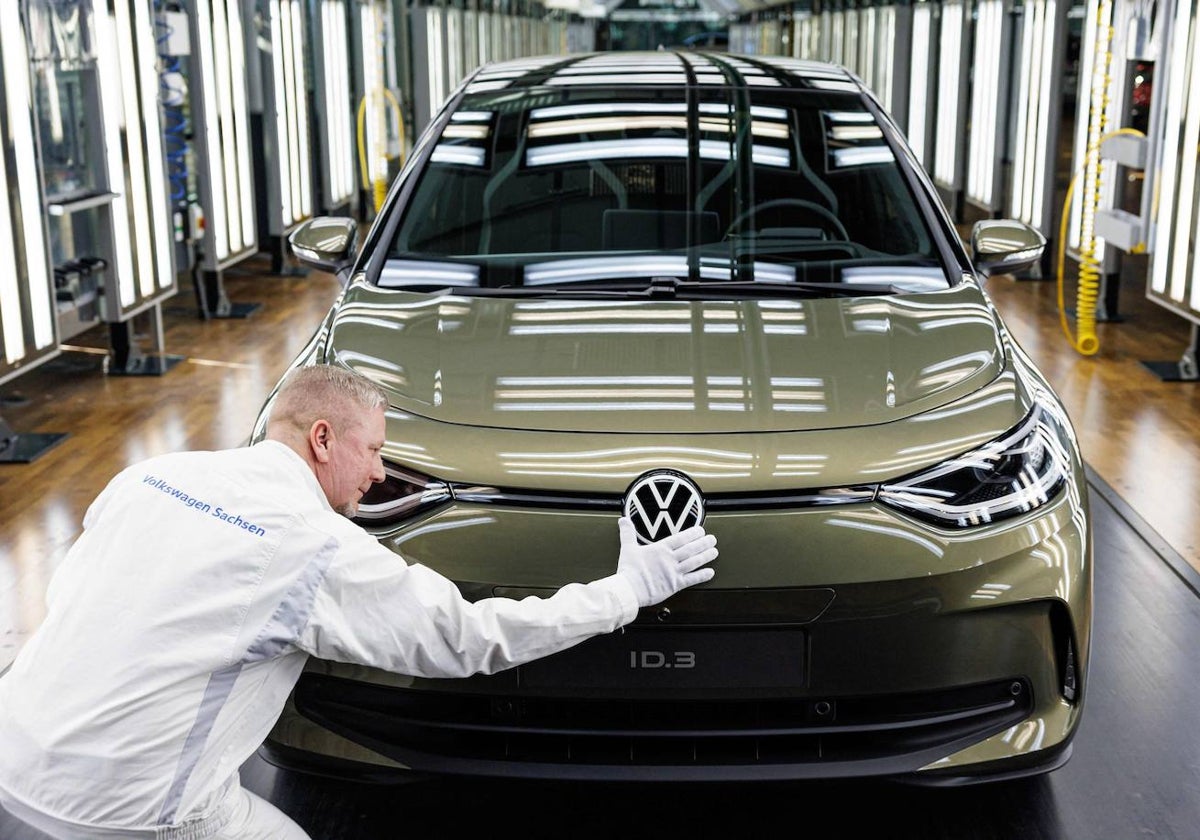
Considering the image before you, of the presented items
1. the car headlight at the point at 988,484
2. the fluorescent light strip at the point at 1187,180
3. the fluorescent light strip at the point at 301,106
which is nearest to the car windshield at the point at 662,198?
the car headlight at the point at 988,484

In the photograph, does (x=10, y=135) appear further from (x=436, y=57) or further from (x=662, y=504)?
(x=436, y=57)

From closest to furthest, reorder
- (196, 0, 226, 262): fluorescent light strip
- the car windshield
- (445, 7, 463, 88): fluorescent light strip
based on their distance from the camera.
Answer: the car windshield → (196, 0, 226, 262): fluorescent light strip → (445, 7, 463, 88): fluorescent light strip

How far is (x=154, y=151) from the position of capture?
7121 mm

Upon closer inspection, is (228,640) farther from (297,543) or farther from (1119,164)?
(1119,164)

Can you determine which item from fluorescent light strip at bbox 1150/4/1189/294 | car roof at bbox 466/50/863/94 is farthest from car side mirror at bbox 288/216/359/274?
fluorescent light strip at bbox 1150/4/1189/294

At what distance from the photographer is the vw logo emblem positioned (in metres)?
2.12

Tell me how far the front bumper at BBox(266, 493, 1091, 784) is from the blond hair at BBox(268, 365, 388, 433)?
0.38 metres

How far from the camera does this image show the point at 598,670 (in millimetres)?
2180

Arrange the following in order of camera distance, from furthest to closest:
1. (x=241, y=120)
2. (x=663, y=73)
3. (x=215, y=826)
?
(x=241, y=120) < (x=663, y=73) < (x=215, y=826)

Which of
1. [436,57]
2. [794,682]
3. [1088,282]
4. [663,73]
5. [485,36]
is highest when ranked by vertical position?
[485,36]

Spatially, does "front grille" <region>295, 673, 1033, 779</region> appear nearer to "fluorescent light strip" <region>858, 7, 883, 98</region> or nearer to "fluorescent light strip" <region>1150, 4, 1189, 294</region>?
"fluorescent light strip" <region>1150, 4, 1189, 294</region>

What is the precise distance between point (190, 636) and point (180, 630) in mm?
14

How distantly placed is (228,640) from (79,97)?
5662mm

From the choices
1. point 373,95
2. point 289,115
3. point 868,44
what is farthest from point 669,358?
point 868,44
